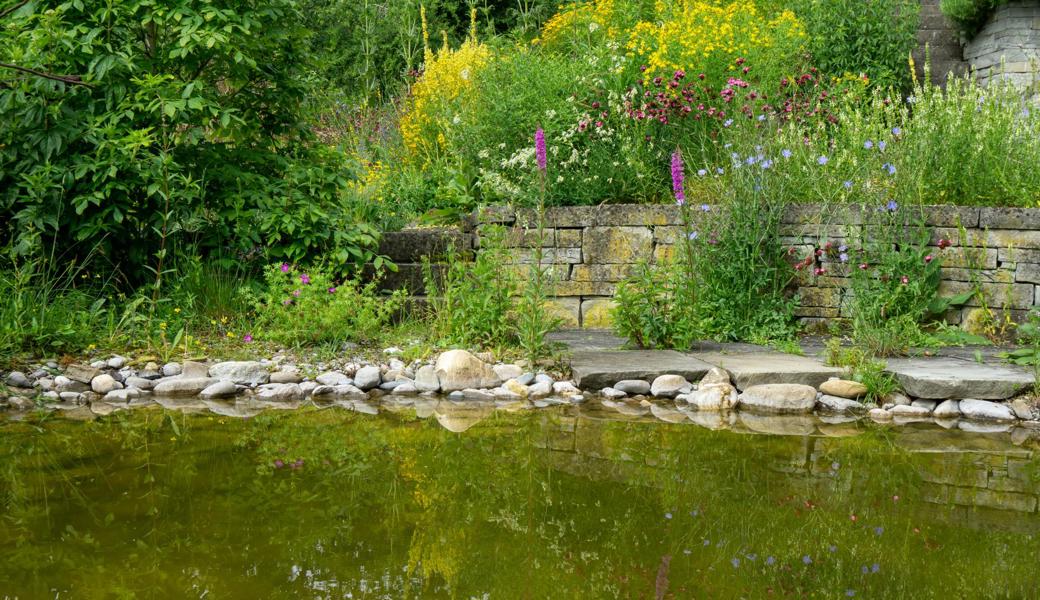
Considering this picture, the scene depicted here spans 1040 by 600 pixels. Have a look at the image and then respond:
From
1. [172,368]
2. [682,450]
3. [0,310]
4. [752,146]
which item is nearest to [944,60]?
[752,146]

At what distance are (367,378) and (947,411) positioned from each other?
3.03m

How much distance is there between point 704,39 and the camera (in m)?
7.48

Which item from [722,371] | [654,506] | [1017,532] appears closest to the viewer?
[1017,532]

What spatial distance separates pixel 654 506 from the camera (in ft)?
10.4

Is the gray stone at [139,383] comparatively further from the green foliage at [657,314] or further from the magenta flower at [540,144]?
the green foliage at [657,314]

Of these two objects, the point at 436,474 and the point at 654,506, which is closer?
the point at 654,506

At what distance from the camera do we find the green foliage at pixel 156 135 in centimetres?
555

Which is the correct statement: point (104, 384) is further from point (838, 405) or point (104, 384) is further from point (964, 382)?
point (964, 382)

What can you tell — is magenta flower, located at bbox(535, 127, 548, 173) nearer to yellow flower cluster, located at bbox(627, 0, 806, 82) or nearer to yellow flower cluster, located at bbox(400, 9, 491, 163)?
yellow flower cluster, located at bbox(627, 0, 806, 82)

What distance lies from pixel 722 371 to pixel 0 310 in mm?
3984

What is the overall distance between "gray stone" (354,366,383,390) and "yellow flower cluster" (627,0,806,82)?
3440 mm

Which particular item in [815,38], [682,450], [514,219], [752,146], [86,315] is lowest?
[682,450]

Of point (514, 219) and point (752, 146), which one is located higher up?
point (752, 146)

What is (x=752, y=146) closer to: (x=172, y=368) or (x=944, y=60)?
(x=172, y=368)
